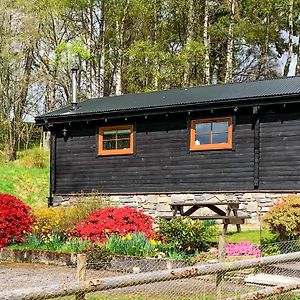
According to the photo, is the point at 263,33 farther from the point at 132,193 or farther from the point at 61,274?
the point at 61,274

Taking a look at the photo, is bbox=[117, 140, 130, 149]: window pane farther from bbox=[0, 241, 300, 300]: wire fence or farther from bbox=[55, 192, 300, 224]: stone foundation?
bbox=[0, 241, 300, 300]: wire fence

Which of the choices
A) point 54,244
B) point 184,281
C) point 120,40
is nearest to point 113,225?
point 54,244

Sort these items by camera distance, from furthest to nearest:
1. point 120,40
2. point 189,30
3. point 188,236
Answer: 1. point 120,40
2. point 189,30
3. point 188,236

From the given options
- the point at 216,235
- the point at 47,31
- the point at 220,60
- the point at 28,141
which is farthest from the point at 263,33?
the point at 216,235

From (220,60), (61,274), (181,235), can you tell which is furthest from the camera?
(220,60)

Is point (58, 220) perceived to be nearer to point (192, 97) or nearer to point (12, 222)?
point (12, 222)

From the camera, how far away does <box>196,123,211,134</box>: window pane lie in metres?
16.8

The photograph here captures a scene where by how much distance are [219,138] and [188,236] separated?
6058 mm

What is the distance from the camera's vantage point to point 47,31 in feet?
106

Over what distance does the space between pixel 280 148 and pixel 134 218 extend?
5.40 metres

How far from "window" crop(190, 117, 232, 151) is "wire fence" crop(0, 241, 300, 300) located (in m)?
6.27

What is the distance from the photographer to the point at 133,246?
11031 millimetres

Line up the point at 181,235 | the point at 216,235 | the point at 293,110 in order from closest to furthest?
the point at 181,235
the point at 216,235
the point at 293,110

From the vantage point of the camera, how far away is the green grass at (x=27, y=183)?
2323 cm
